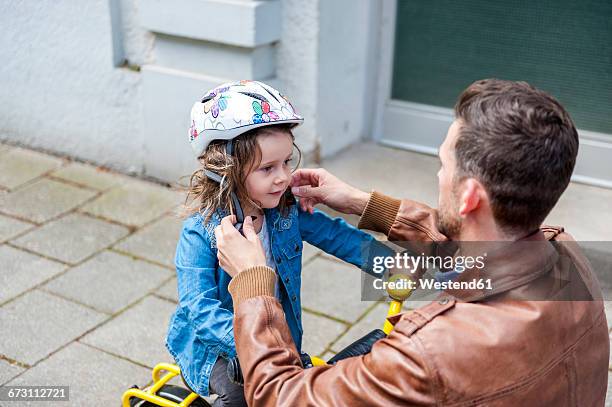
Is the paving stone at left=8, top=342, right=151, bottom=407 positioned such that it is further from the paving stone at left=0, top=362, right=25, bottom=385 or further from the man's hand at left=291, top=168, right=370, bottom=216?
the man's hand at left=291, top=168, right=370, bottom=216

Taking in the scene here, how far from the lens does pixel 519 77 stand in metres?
4.69

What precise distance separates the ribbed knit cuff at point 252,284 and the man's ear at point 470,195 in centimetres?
55

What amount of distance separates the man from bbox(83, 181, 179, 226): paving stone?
2.85 meters

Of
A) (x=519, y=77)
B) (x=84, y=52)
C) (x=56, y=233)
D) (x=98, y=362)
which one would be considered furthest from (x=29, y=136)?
(x=519, y=77)

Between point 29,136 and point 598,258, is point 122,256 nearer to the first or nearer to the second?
point 29,136

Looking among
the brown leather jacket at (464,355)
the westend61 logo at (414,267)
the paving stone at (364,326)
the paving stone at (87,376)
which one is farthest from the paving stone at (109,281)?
the brown leather jacket at (464,355)

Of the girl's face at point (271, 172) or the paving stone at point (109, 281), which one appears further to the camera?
the paving stone at point (109, 281)

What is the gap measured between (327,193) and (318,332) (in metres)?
1.18

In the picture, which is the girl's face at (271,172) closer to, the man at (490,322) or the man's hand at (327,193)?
the man's hand at (327,193)

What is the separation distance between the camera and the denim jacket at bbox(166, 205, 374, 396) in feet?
7.68

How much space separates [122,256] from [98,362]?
0.93m

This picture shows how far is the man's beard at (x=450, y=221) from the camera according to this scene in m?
1.91

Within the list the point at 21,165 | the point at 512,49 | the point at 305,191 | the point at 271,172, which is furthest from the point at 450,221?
the point at 21,165

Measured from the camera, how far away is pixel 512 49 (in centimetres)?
466
